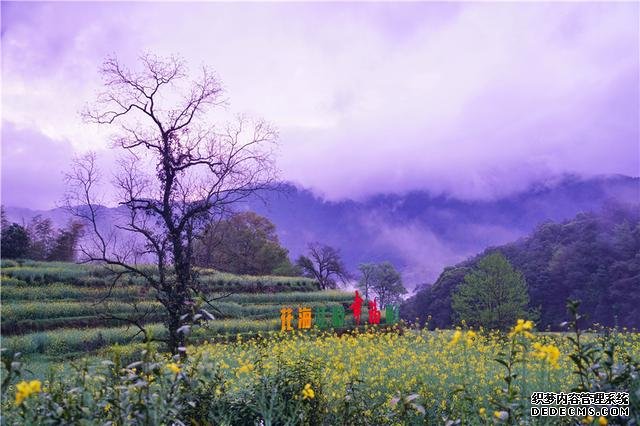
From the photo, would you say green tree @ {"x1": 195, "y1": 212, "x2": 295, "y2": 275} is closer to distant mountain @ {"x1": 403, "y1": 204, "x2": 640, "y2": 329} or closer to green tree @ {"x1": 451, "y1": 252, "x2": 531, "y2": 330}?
distant mountain @ {"x1": 403, "y1": 204, "x2": 640, "y2": 329}

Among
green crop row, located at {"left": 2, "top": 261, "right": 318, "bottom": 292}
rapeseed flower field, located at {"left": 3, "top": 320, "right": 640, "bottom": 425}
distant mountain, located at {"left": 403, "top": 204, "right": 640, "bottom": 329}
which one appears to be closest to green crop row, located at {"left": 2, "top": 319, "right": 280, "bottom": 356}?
green crop row, located at {"left": 2, "top": 261, "right": 318, "bottom": 292}

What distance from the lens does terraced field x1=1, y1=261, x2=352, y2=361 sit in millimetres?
13766

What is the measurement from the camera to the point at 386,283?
147ft

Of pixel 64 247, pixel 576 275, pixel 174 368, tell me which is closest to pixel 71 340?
pixel 64 247

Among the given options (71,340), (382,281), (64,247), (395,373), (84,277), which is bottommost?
(71,340)

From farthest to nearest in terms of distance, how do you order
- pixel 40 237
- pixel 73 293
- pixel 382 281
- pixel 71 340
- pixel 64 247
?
pixel 382 281, pixel 40 237, pixel 64 247, pixel 73 293, pixel 71 340

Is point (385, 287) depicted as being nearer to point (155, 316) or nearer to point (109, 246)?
point (155, 316)

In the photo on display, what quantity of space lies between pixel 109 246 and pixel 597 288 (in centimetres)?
2496

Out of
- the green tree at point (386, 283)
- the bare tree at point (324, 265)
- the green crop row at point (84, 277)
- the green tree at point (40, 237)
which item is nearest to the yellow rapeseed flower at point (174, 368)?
the green crop row at point (84, 277)

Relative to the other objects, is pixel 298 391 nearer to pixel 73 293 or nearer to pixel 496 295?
pixel 73 293

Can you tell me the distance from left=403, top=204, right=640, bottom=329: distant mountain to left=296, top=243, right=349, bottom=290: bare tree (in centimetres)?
480

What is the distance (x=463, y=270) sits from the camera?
1219 inches

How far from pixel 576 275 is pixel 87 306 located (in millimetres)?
21944

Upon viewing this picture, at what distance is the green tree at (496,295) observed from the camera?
2225 cm
